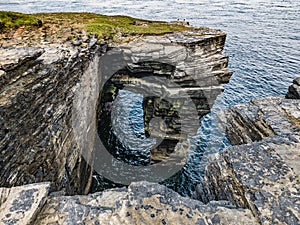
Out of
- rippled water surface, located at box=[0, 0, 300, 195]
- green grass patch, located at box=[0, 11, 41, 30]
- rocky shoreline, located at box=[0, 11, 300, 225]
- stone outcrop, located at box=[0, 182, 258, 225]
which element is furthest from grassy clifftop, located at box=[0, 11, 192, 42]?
rippled water surface, located at box=[0, 0, 300, 195]

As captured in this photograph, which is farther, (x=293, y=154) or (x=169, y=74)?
(x=169, y=74)

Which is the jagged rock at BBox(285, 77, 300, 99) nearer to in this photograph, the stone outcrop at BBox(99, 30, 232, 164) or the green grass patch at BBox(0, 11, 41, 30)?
the stone outcrop at BBox(99, 30, 232, 164)

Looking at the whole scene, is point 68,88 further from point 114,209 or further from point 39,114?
point 114,209

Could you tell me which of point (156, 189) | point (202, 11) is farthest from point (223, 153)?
point (202, 11)

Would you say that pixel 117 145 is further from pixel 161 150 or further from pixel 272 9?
pixel 272 9

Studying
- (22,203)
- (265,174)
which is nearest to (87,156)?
(22,203)

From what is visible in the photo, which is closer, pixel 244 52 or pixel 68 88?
pixel 68 88

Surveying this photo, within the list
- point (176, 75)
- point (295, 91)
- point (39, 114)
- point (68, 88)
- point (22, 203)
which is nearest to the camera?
point (22, 203)

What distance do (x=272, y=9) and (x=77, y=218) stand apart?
69740mm

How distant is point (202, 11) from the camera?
56.3m

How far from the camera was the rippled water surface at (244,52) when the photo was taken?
2078 cm

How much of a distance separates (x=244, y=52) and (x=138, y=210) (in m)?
34.5

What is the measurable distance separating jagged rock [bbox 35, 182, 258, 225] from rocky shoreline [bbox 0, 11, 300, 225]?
0.05ft

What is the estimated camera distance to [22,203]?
3738 millimetres
